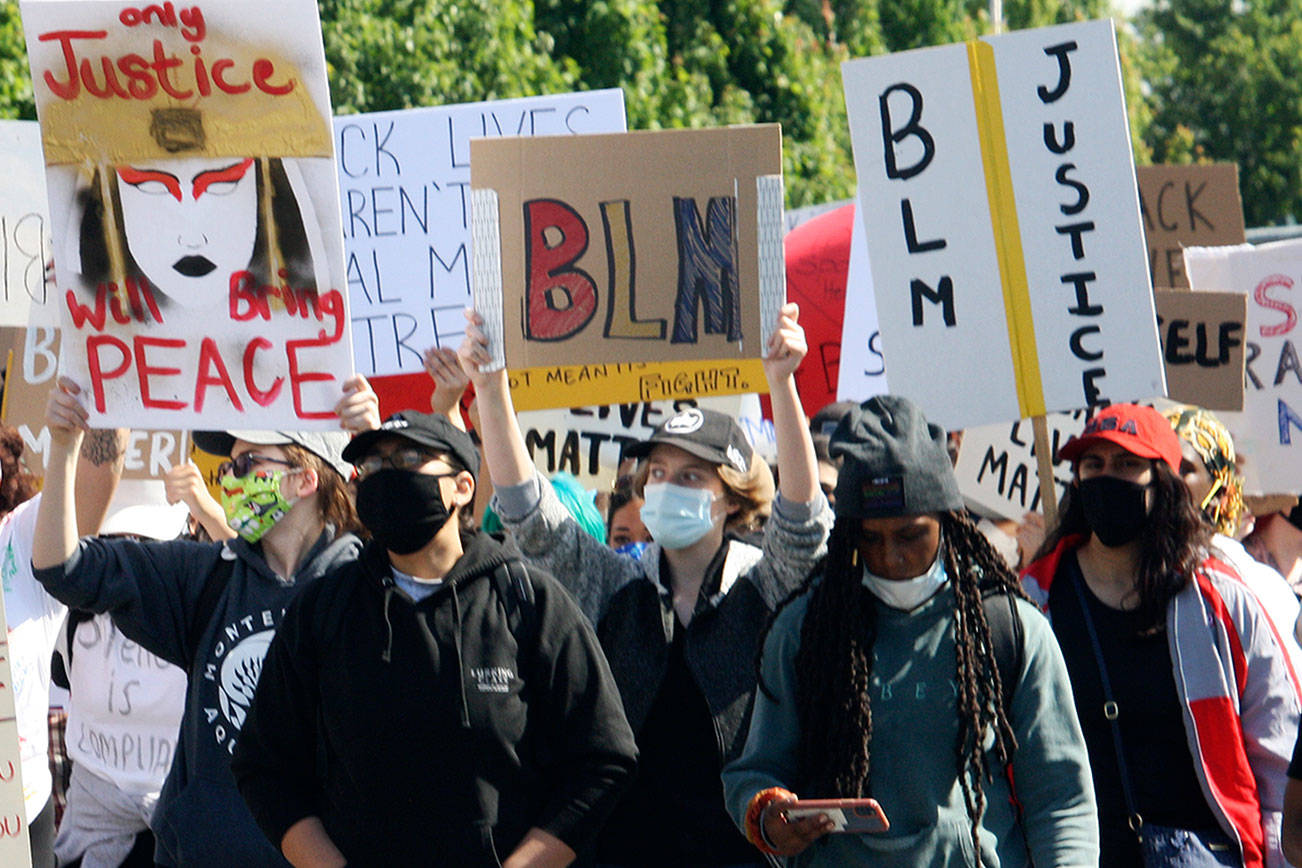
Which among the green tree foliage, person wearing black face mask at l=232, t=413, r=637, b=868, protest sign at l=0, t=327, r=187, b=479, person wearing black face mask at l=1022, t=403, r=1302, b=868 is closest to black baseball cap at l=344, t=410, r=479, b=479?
person wearing black face mask at l=232, t=413, r=637, b=868

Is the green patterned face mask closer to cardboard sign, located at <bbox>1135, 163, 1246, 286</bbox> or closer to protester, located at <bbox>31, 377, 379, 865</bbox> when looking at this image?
protester, located at <bbox>31, 377, 379, 865</bbox>

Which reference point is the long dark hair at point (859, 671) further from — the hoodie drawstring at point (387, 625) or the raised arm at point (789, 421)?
the hoodie drawstring at point (387, 625)

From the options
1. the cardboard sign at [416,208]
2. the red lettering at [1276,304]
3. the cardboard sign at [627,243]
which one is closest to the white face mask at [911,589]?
the cardboard sign at [627,243]

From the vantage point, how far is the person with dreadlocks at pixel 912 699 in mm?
3205

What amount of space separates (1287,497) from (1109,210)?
1652 mm

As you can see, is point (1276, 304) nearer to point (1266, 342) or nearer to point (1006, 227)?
point (1266, 342)

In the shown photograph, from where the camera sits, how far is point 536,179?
4785 mm

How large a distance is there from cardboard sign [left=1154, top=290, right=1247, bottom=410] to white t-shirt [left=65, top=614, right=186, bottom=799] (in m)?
3.31

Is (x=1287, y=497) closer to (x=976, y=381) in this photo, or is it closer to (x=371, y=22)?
(x=976, y=381)

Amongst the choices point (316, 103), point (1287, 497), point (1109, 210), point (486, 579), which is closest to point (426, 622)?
point (486, 579)

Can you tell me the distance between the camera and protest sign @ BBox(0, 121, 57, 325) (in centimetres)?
576

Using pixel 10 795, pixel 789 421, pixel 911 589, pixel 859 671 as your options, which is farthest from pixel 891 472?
pixel 10 795

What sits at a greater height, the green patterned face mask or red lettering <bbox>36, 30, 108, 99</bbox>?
red lettering <bbox>36, 30, 108, 99</bbox>

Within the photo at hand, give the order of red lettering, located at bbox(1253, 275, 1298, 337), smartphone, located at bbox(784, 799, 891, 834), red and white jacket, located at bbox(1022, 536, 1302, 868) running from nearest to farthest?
smartphone, located at bbox(784, 799, 891, 834), red and white jacket, located at bbox(1022, 536, 1302, 868), red lettering, located at bbox(1253, 275, 1298, 337)
